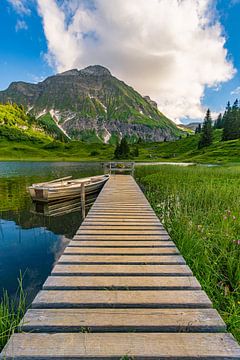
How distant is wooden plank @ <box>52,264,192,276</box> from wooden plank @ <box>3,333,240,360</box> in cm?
152

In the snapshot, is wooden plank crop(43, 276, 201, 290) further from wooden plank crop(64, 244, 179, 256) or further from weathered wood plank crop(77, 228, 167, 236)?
weathered wood plank crop(77, 228, 167, 236)

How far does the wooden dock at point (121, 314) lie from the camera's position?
8.12 ft

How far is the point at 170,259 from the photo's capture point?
4.89m

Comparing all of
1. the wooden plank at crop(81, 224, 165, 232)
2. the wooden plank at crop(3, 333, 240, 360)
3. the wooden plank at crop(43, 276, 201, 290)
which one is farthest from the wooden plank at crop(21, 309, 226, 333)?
the wooden plank at crop(81, 224, 165, 232)

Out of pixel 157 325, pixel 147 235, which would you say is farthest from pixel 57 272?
pixel 147 235

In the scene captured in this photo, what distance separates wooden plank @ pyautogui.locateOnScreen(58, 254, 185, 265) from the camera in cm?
473

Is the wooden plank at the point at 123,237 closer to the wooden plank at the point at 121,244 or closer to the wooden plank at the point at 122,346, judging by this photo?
the wooden plank at the point at 121,244

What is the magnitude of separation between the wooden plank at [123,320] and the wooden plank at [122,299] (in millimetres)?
120

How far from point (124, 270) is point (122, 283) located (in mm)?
491

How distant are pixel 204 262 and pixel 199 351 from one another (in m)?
3.51

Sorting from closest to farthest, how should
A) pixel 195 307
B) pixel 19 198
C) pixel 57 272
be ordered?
pixel 195 307 < pixel 57 272 < pixel 19 198

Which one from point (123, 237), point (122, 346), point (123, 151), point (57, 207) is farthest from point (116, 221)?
point (123, 151)

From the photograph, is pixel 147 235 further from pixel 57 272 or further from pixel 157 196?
pixel 157 196

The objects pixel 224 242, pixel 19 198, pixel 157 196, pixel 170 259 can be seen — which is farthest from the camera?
pixel 19 198
